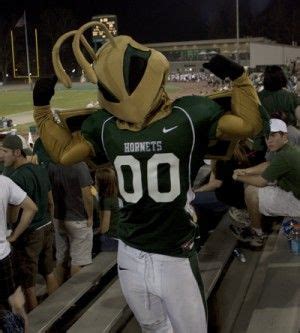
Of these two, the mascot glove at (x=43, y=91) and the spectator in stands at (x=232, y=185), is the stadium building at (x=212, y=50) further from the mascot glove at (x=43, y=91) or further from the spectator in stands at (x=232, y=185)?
the mascot glove at (x=43, y=91)

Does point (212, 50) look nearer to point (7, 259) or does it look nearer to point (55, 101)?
point (55, 101)

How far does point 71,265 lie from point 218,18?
322 feet

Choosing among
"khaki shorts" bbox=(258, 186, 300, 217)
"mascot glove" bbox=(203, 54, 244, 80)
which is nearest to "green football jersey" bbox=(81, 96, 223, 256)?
"mascot glove" bbox=(203, 54, 244, 80)

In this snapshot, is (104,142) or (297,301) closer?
(104,142)

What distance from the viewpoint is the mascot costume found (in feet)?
8.49

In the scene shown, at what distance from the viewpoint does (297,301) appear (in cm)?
424

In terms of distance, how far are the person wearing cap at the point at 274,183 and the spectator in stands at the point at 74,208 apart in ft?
4.41

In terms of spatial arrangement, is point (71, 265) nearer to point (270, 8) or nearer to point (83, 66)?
point (83, 66)

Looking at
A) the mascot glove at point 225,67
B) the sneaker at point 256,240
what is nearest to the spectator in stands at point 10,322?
the mascot glove at point 225,67

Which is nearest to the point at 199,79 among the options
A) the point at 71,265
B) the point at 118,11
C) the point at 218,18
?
the point at 218,18

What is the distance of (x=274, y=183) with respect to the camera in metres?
5.29

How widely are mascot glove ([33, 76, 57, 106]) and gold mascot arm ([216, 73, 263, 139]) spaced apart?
32.7 inches

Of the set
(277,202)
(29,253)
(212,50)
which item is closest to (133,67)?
(29,253)

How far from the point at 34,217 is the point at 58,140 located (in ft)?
6.77
